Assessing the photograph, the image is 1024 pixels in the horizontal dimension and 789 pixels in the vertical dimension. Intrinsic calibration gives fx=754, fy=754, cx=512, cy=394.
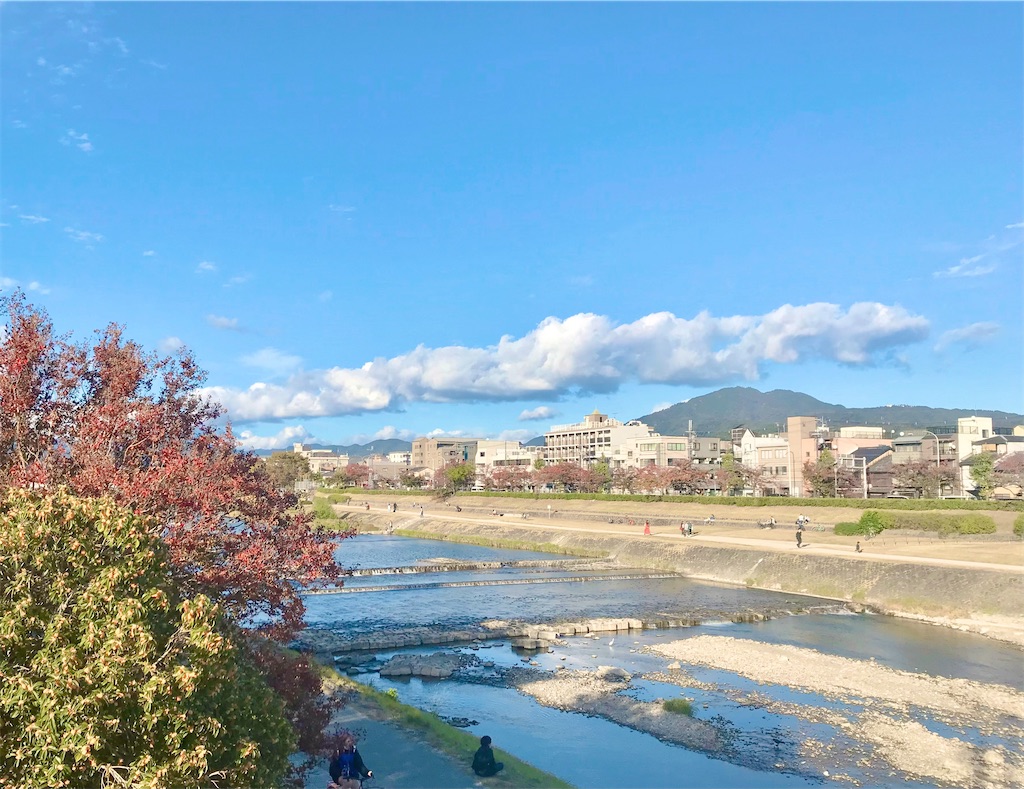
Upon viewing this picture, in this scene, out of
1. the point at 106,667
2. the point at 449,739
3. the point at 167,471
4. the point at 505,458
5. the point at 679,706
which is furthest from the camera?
the point at 505,458

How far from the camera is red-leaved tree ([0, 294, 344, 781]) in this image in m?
11.1

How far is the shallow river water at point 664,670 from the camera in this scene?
19.2m

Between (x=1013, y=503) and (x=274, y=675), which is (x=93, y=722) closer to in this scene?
(x=274, y=675)

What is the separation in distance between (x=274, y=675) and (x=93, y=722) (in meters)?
5.48

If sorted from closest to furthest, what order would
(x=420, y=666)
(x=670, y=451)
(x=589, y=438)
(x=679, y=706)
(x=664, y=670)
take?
(x=679, y=706) → (x=420, y=666) → (x=664, y=670) → (x=670, y=451) → (x=589, y=438)

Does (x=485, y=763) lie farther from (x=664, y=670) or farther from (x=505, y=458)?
(x=505, y=458)

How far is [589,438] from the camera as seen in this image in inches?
6658

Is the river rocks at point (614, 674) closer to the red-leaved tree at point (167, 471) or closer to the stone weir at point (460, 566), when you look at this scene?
the red-leaved tree at point (167, 471)

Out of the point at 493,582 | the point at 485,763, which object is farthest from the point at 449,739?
the point at 493,582

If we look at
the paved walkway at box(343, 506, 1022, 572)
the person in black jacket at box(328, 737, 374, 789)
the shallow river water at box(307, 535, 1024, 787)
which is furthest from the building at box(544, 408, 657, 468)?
the person in black jacket at box(328, 737, 374, 789)

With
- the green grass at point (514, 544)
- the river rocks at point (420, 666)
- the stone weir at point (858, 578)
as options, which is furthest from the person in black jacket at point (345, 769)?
the green grass at point (514, 544)

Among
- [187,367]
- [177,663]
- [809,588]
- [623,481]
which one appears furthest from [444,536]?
[177,663]

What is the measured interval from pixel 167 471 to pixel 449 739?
11140 millimetres

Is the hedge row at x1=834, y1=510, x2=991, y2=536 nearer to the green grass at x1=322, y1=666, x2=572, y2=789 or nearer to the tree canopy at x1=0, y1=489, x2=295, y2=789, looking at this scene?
the green grass at x1=322, y1=666, x2=572, y2=789
